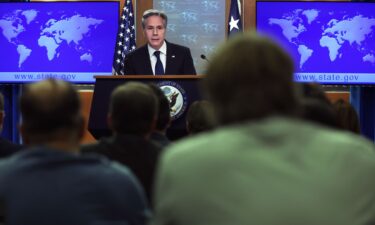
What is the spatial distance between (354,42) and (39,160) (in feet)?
21.4

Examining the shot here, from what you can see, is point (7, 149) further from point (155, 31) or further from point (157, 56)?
point (155, 31)

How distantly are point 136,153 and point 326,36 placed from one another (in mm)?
5821

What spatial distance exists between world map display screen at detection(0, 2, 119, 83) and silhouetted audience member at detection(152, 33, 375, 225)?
6.89 meters

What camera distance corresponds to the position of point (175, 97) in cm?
450

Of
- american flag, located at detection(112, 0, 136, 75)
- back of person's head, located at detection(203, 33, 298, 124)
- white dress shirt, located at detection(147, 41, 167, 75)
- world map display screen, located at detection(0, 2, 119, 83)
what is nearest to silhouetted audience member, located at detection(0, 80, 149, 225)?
back of person's head, located at detection(203, 33, 298, 124)

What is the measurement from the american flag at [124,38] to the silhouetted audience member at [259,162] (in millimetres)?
6264

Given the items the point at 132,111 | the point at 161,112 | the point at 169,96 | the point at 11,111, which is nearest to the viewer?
the point at 132,111

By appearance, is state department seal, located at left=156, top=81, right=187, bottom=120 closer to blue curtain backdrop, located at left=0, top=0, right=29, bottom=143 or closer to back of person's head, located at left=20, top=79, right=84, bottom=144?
back of person's head, located at left=20, top=79, right=84, bottom=144

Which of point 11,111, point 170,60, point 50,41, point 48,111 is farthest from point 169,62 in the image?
point 48,111

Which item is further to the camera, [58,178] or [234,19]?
[234,19]

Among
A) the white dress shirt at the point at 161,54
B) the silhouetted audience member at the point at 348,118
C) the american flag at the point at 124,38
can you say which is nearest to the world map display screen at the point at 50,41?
the american flag at the point at 124,38

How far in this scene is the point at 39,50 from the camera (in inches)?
317

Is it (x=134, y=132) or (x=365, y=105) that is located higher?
(x=134, y=132)

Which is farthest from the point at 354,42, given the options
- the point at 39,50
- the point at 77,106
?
the point at 77,106
